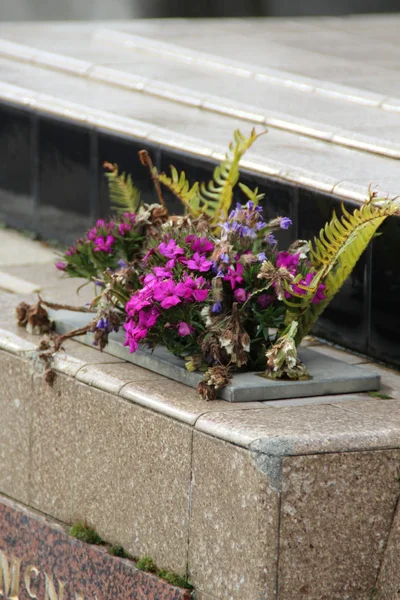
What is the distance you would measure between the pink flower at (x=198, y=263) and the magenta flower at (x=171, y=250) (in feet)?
0.18

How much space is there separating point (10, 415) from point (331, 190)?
1.54 meters

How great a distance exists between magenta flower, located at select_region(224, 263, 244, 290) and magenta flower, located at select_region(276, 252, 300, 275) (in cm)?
14

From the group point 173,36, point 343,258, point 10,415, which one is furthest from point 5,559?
point 173,36

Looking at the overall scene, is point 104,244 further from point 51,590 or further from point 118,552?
point 51,590

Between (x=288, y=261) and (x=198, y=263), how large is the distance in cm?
31

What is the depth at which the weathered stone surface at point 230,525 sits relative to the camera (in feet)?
12.6

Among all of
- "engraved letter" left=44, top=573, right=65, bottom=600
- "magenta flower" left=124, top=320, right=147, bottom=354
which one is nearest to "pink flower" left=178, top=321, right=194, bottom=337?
"magenta flower" left=124, top=320, right=147, bottom=354

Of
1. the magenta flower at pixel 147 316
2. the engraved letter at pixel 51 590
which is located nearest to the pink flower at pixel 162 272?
the magenta flower at pixel 147 316

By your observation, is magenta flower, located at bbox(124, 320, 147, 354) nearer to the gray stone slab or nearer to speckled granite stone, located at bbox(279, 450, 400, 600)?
the gray stone slab

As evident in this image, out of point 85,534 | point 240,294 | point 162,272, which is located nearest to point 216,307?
point 240,294

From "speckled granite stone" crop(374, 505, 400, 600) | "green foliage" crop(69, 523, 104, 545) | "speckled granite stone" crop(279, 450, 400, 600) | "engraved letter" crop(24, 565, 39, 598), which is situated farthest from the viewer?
"engraved letter" crop(24, 565, 39, 598)

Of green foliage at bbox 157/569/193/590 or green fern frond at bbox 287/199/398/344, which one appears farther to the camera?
green fern frond at bbox 287/199/398/344

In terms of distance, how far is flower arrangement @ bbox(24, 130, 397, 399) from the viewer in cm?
425

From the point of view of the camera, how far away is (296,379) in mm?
4348
